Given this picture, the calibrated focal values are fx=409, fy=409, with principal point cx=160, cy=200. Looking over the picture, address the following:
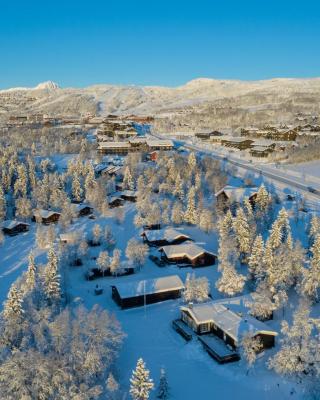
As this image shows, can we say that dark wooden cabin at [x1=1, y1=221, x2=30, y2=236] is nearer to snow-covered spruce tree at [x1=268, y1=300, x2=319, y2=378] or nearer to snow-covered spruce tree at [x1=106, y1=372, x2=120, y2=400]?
snow-covered spruce tree at [x1=106, y1=372, x2=120, y2=400]

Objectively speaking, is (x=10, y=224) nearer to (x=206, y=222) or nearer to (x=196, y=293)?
(x=206, y=222)

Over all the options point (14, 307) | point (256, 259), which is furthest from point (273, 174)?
point (14, 307)

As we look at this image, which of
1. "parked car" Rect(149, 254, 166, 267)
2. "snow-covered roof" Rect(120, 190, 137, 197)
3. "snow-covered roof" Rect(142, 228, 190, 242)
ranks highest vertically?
"snow-covered roof" Rect(120, 190, 137, 197)

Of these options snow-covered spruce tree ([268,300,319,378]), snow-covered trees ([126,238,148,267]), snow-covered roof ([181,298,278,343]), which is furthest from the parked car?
snow-covered spruce tree ([268,300,319,378])

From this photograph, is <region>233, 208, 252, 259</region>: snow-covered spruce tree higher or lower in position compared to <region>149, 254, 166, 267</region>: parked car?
higher

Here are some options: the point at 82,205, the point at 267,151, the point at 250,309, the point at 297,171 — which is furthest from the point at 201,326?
the point at 267,151

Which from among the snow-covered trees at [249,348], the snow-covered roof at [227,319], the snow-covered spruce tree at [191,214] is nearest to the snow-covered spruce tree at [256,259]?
the snow-covered roof at [227,319]
